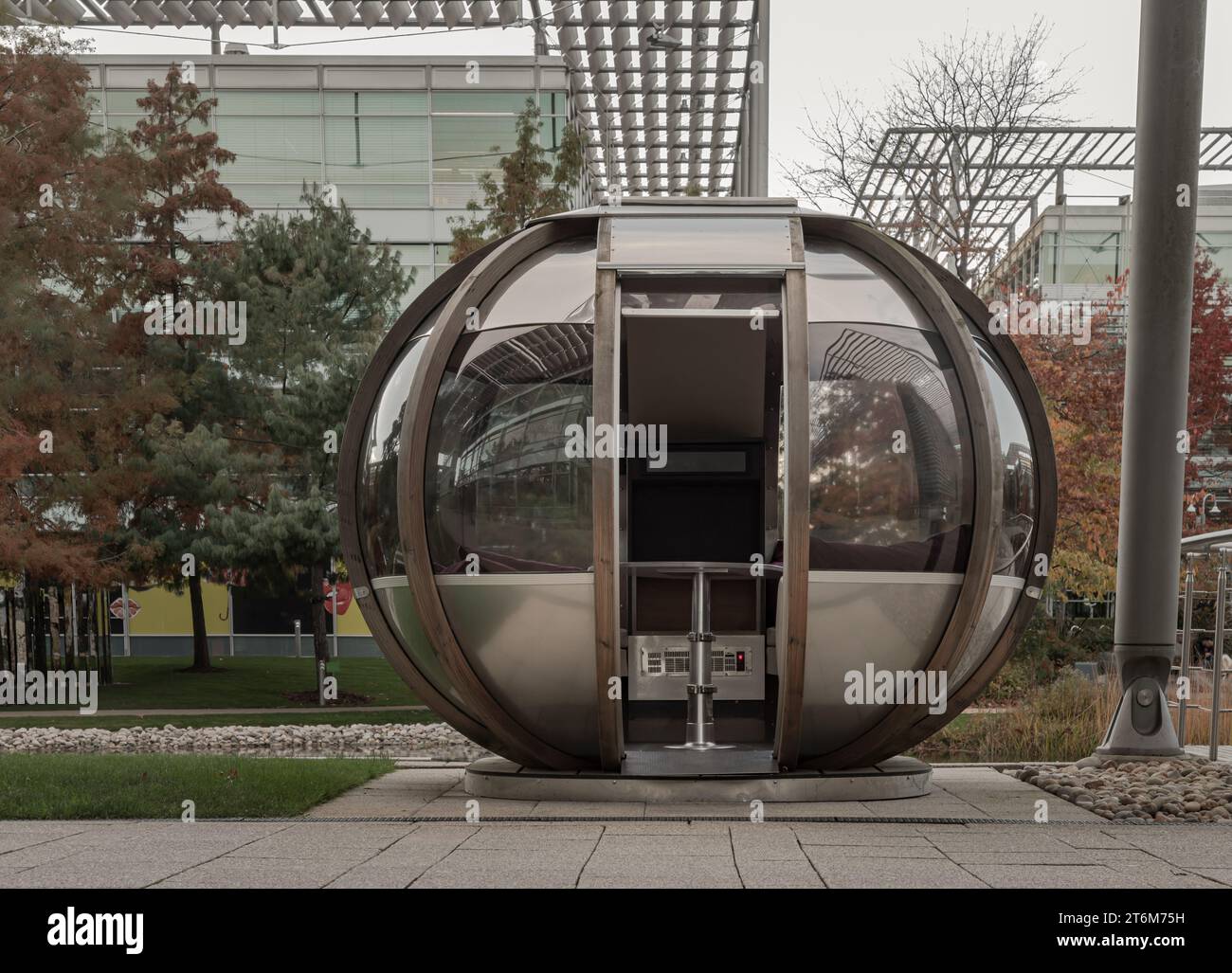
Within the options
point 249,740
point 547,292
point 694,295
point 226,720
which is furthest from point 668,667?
point 226,720

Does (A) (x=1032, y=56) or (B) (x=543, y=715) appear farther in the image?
(A) (x=1032, y=56)

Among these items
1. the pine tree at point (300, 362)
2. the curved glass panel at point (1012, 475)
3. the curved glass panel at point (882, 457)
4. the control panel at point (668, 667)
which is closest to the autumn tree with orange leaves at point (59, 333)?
the pine tree at point (300, 362)

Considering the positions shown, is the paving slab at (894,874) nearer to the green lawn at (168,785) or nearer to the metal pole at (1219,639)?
the green lawn at (168,785)

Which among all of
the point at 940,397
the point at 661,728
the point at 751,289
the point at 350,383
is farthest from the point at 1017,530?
the point at 350,383

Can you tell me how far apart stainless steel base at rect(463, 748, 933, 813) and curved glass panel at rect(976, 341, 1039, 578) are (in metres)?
1.54

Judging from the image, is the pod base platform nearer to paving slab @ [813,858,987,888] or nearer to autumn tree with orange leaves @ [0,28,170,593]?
paving slab @ [813,858,987,888]

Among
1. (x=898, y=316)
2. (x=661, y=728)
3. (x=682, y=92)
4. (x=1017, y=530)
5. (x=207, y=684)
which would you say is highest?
(x=682, y=92)

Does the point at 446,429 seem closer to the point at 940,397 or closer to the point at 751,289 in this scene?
the point at 751,289

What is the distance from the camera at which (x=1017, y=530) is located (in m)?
9.16

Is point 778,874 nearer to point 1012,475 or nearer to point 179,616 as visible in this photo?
point 1012,475

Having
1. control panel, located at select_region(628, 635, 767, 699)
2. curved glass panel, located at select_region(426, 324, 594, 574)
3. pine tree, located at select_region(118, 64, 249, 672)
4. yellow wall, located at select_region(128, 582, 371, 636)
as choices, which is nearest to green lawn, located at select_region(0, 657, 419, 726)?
pine tree, located at select_region(118, 64, 249, 672)

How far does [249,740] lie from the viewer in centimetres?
1839
